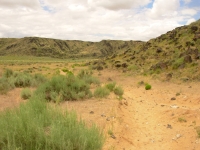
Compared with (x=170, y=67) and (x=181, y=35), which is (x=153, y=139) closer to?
(x=170, y=67)

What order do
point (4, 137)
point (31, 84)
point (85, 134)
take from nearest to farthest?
point (4, 137) < point (85, 134) < point (31, 84)

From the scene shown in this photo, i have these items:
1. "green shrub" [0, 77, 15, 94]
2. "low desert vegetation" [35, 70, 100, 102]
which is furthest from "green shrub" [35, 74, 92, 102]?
"green shrub" [0, 77, 15, 94]

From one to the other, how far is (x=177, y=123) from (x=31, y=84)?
9.86 meters

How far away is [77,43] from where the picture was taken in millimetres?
152125

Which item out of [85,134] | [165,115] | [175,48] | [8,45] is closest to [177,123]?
[165,115]

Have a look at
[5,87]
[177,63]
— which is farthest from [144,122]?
[177,63]

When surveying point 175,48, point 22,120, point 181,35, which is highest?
point 181,35

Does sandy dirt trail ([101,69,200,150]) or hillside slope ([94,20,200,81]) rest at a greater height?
hillside slope ([94,20,200,81])

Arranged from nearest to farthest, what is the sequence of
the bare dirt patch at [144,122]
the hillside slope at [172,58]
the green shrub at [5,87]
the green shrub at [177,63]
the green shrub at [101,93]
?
the bare dirt patch at [144,122] < the green shrub at [101,93] < the green shrub at [5,87] < the hillside slope at [172,58] < the green shrub at [177,63]

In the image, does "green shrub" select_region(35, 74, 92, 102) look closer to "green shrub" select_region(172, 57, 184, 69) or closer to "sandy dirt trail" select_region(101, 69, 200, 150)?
"sandy dirt trail" select_region(101, 69, 200, 150)

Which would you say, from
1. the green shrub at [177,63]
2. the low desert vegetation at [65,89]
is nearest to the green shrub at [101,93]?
the low desert vegetation at [65,89]

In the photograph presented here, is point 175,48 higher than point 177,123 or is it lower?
higher

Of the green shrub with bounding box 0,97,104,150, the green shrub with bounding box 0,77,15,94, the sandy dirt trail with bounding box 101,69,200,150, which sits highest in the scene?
the green shrub with bounding box 0,97,104,150

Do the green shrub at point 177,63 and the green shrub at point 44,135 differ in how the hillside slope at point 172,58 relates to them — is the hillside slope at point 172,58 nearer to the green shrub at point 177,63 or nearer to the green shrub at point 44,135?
the green shrub at point 177,63
